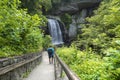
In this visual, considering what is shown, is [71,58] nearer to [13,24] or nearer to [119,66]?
[13,24]

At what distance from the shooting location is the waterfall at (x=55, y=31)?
4744 cm

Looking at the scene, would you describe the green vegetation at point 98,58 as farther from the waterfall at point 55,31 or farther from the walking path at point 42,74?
the waterfall at point 55,31

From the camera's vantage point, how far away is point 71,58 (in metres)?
11.1

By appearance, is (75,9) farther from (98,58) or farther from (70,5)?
(98,58)

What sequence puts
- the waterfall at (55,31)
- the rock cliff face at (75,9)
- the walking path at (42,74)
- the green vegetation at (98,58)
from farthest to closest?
the rock cliff face at (75,9) < the waterfall at (55,31) < the walking path at (42,74) < the green vegetation at (98,58)

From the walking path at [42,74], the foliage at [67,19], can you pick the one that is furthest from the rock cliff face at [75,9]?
the walking path at [42,74]

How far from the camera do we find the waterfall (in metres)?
47.4

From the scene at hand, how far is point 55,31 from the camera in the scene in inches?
1896

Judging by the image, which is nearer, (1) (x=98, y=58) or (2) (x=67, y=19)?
(1) (x=98, y=58)

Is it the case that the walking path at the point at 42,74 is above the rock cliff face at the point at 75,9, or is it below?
below

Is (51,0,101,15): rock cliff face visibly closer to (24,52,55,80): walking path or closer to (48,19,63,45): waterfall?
(48,19,63,45): waterfall

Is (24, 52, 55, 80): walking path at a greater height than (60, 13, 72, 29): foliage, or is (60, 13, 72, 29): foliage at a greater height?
(60, 13, 72, 29): foliage

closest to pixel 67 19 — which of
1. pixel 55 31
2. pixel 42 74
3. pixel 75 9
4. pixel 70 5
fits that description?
pixel 75 9

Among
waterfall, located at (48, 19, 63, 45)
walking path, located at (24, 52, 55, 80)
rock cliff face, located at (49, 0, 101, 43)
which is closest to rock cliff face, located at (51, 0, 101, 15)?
rock cliff face, located at (49, 0, 101, 43)
